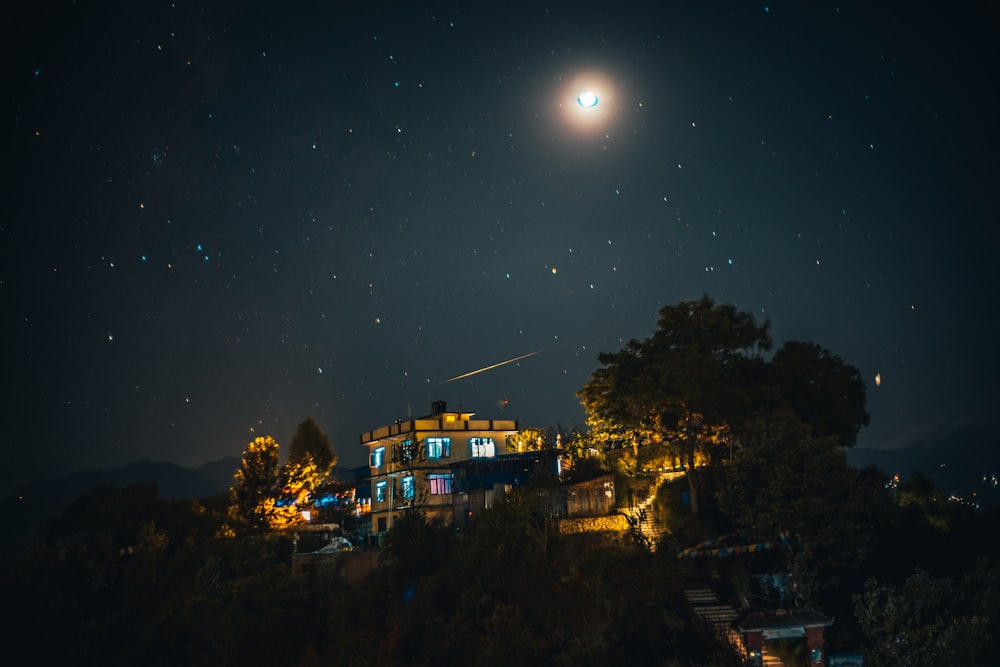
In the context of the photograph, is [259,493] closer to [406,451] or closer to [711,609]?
[406,451]

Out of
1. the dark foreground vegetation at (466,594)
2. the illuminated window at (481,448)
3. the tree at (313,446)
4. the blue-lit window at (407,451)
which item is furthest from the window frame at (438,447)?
the tree at (313,446)

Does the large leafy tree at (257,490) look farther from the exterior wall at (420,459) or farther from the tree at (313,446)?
the tree at (313,446)

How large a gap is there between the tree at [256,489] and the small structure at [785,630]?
36869mm

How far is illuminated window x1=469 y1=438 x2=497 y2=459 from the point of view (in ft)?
183

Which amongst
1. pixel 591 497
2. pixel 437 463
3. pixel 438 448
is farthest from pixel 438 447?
pixel 591 497

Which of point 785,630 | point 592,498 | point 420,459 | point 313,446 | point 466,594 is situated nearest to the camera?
point 785,630

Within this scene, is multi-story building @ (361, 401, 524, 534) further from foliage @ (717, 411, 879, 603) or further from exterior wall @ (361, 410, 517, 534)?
foliage @ (717, 411, 879, 603)

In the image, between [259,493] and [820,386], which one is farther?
[259,493]

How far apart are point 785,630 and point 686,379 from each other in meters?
14.0

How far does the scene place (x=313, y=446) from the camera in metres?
75.2

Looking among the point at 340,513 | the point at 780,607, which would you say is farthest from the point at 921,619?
the point at 340,513

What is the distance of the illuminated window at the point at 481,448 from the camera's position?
55919mm

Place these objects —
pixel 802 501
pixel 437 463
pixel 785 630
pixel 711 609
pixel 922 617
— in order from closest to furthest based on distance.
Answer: pixel 785 630 < pixel 922 617 < pixel 711 609 < pixel 802 501 < pixel 437 463

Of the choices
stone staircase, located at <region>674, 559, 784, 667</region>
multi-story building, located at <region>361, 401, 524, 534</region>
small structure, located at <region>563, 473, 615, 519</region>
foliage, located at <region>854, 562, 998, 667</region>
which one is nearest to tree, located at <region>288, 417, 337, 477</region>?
multi-story building, located at <region>361, 401, 524, 534</region>
